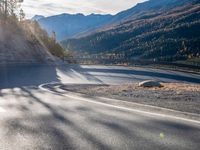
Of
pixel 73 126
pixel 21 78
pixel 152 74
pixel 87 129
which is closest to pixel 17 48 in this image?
pixel 152 74

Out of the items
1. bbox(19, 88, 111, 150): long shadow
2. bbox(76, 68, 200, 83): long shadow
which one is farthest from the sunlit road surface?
bbox(76, 68, 200, 83): long shadow

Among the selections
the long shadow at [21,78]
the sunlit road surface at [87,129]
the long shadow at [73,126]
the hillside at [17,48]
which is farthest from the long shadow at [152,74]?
the long shadow at [73,126]

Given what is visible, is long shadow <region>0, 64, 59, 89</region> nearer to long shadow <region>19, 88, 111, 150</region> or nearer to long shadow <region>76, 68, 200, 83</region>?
long shadow <region>19, 88, 111, 150</region>

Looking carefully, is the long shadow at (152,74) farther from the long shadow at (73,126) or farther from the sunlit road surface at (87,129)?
the long shadow at (73,126)

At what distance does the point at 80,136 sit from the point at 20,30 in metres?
43.9

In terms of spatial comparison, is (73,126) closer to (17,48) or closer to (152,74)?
(152,74)

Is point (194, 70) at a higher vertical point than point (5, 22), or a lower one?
lower

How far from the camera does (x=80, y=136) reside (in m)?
7.04

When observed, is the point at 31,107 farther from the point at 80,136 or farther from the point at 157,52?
the point at 157,52

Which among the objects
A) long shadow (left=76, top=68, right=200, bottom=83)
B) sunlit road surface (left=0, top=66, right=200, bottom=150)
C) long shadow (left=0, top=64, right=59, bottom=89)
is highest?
sunlit road surface (left=0, top=66, right=200, bottom=150)

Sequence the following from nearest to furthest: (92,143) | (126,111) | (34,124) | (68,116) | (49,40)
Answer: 1. (92,143)
2. (34,124)
3. (68,116)
4. (126,111)
5. (49,40)

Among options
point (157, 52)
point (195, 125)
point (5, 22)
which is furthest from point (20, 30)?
point (157, 52)

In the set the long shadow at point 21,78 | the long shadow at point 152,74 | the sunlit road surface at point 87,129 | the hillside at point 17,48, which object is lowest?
the long shadow at point 152,74

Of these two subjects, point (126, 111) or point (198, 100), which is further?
point (198, 100)
